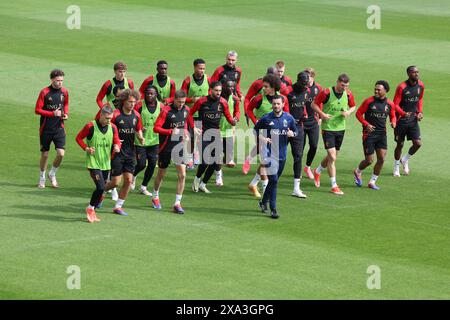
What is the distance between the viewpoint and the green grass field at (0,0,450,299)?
1599cm

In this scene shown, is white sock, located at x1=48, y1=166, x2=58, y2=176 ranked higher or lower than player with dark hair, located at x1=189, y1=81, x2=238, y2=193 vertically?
lower

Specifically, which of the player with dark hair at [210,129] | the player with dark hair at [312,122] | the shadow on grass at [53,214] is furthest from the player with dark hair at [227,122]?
the shadow on grass at [53,214]

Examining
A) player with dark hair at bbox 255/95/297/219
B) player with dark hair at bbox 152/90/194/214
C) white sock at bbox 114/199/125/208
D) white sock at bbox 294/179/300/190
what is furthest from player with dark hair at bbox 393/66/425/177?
white sock at bbox 114/199/125/208

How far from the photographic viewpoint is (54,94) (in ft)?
71.9

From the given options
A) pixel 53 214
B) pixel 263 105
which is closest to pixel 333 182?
pixel 263 105

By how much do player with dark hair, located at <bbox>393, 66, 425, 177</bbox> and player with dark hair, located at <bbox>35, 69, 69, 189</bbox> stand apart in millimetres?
7641

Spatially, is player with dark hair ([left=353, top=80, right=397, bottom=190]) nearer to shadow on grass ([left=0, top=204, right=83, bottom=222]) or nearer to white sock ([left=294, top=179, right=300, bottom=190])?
white sock ([left=294, top=179, right=300, bottom=190])

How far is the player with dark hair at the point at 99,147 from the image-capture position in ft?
63.0

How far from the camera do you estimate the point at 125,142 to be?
2005 cm

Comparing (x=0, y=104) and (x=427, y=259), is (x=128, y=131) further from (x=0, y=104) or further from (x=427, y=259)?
(x=0, y=104)

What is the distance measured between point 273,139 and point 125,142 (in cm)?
282

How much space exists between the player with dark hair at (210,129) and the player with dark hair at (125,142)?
1.89 meters

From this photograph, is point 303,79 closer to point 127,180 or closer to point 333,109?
point 333,109
